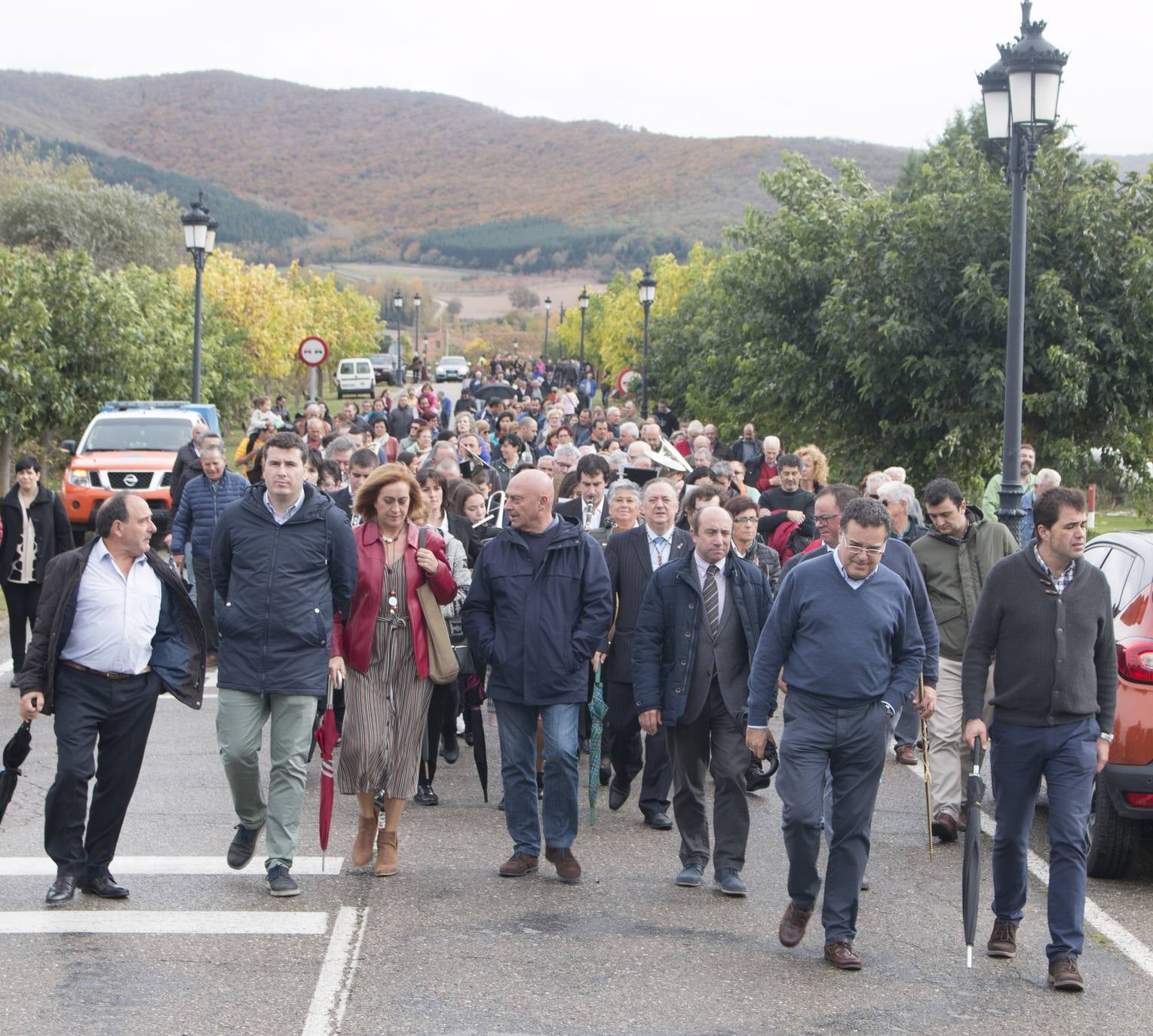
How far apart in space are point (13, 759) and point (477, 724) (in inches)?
110

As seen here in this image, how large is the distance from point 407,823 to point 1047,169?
12348 mm

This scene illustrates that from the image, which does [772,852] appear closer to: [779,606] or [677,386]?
[779,606]

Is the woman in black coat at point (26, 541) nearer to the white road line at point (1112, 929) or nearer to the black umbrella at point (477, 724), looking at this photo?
the black umbrella at point (477, 724)

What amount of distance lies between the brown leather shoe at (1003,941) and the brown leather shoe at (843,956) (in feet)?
1.85

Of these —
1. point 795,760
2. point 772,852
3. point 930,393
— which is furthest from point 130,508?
point 930,393

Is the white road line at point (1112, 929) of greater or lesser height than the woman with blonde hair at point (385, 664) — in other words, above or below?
below

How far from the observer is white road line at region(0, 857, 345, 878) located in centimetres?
747

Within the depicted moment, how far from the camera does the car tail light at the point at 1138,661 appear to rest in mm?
7391

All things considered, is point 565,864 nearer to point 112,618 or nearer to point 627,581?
point 627,581

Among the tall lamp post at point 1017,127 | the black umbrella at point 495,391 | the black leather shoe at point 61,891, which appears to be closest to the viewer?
the black leather shoe at point 61,891

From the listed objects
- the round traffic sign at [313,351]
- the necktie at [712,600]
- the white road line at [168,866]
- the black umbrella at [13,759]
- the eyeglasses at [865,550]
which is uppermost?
the round traffic sign at [313,351]

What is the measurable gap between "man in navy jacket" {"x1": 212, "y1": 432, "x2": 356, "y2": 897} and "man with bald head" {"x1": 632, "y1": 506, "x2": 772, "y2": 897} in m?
1.48

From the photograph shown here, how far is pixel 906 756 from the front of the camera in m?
10.4

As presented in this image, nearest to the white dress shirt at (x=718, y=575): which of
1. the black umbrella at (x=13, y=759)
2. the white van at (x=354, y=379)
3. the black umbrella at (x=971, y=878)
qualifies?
the black umbrella at (x=971, y=878)
